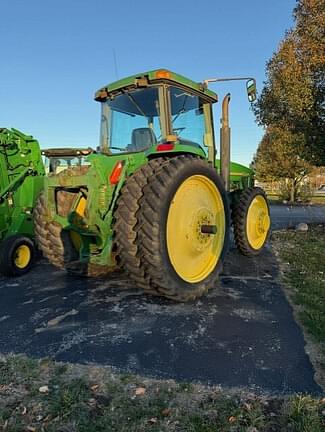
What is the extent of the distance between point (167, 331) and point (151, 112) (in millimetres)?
2734

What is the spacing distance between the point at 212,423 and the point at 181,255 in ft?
7.06

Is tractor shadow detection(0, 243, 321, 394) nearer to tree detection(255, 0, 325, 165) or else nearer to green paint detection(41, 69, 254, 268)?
green paint detection(41, 69, 254, 268)

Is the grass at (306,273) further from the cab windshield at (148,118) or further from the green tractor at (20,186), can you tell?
the green tractor at (20,186)

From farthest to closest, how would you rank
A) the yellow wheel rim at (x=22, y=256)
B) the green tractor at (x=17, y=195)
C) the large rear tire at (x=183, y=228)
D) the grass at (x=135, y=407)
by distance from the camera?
the yellow wheel rim at (x=22, y=256) → the green tractor at (x=17, y=195) → the large rear tire at (x=183, y=228) → the grass at (x=135, y=407)

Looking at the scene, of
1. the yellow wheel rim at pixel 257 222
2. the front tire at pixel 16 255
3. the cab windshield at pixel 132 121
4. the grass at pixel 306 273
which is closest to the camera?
the grass at pixel 306 273

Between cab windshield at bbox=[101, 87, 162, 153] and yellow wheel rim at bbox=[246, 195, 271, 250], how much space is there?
2.84 meters

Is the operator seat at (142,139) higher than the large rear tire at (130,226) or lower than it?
higher

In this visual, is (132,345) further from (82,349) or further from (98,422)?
(98,422)

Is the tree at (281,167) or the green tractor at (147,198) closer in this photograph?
the green tractor at (147,198)

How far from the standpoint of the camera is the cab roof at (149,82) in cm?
409

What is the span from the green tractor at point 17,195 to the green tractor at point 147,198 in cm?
103

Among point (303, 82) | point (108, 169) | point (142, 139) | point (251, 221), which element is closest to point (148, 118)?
point (142, 139)

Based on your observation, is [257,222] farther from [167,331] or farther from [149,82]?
[167,331]

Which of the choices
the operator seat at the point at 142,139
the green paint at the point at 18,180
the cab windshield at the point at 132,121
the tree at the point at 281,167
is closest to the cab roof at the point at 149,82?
the cab windshield at the point at 132,121
